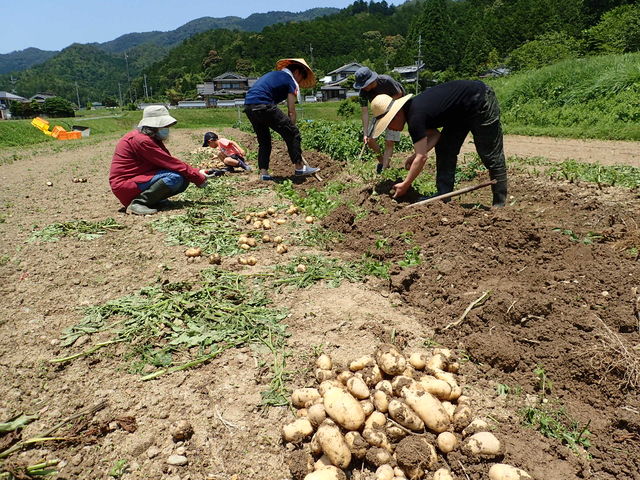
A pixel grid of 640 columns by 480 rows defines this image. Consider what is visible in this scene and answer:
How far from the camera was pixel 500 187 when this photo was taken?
4.80 meters

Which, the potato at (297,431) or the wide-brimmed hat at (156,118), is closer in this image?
the potato at (297,431)

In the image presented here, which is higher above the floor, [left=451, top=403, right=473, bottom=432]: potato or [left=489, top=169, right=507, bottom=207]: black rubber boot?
[left=489, top=169, right=507, bottom=207]: black rubber boot

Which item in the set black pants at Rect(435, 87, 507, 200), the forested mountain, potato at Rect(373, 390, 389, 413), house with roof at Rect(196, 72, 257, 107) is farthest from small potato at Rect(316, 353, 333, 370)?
house with roof at Rect(196, 72, 257, 107)

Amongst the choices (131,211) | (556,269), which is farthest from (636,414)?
(131,211)

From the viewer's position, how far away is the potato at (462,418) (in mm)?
2053

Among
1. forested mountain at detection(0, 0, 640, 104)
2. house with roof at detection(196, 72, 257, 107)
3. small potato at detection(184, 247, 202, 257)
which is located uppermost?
forested mountain at detection(0, 0, 640, 104)

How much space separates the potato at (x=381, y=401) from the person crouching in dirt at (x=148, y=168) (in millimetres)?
4078

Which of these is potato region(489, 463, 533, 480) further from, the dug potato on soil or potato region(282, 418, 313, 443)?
potato region(282, 418, 313, 443)

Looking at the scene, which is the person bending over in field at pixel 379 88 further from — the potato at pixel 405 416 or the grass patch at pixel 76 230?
the potato at pixel 405 416

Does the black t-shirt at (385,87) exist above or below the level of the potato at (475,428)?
above

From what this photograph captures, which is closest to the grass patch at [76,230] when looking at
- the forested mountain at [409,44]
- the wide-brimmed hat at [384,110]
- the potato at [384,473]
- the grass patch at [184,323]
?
the grass patch at [184,323]

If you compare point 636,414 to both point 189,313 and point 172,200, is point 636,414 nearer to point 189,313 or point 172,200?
point 189,313

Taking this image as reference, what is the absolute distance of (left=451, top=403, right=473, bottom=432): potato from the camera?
205cm

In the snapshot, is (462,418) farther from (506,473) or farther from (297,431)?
(297,431)
